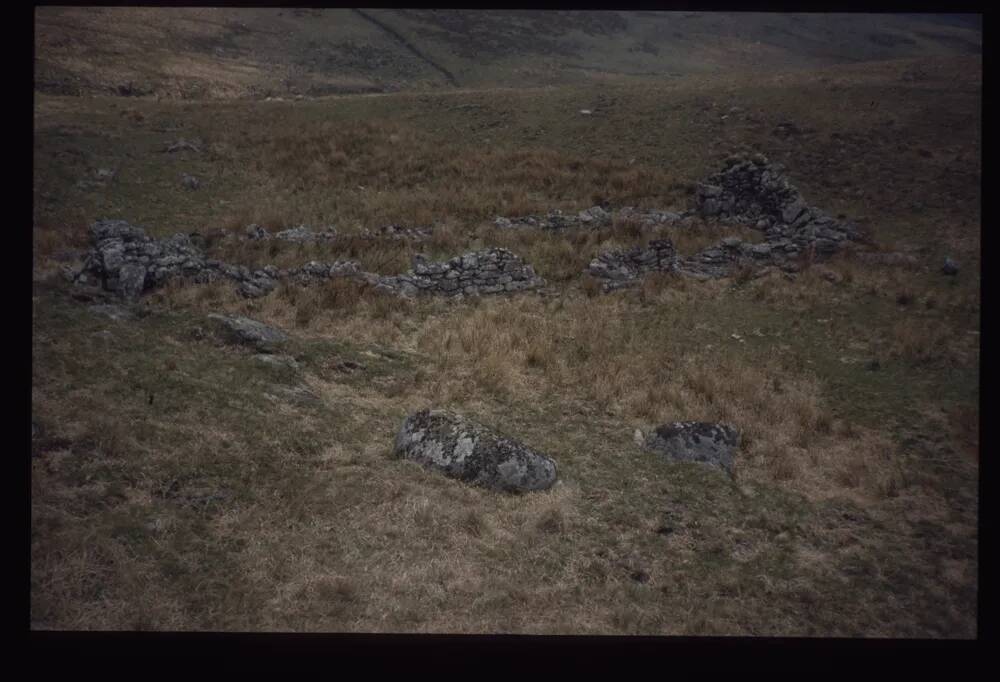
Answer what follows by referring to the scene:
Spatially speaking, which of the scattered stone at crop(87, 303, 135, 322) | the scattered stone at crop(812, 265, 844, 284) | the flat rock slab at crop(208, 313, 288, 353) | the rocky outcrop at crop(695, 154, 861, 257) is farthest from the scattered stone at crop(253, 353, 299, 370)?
the rocky outcrop at crop(695, 154, 861, 257)

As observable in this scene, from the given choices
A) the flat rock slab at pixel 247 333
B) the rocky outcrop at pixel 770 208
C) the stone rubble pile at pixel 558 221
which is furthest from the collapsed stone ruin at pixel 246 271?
the rocky outcrop at pixel 770 208

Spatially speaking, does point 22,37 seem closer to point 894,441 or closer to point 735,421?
point 735,421

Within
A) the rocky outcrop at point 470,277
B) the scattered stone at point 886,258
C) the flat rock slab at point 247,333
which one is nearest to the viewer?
the flat rock slab at point 247,333

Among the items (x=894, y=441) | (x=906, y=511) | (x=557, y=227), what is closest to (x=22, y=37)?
(x=906, y=511)

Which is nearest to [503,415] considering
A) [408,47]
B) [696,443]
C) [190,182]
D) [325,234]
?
[696,443]

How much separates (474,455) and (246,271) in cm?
833

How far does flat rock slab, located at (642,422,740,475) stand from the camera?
25.5 feet

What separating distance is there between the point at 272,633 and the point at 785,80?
32.0 meters

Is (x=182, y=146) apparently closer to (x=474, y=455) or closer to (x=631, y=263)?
(x=631, y=263)

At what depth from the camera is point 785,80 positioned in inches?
1125

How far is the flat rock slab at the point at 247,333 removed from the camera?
31.8ft

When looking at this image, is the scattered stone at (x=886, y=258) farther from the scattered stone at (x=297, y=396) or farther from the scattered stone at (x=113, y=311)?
the scattered stone at (x=113, y=311)

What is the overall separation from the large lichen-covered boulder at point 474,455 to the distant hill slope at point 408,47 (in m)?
25.3

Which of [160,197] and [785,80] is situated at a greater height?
[785,80]
